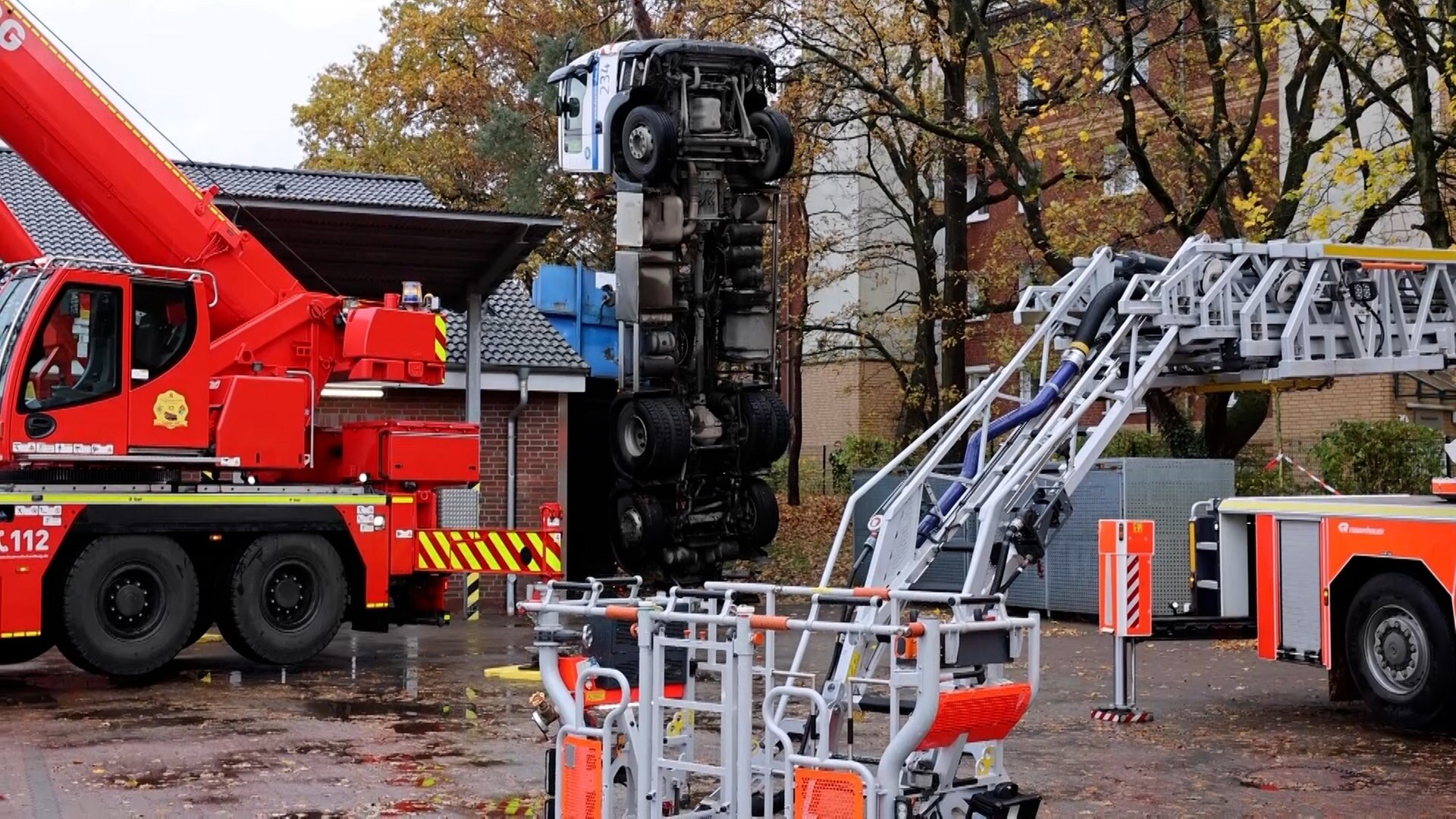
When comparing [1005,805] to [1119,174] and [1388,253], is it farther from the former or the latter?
[1119,174]

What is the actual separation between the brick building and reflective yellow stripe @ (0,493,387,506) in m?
1.46

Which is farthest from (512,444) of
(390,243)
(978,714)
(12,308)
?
(978,714)

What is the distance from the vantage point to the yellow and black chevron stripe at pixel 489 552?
1623 cm

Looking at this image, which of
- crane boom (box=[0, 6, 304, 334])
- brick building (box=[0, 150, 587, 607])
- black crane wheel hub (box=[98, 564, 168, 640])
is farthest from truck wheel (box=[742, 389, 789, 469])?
black crane wheel hub (box=[98, 564, 168, 640])

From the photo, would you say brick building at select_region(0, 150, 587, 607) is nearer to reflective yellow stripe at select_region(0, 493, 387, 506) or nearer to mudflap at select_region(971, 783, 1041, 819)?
reflective yellow stripe at select_region(0, 493, 387, 506)

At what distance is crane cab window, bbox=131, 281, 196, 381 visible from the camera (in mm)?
14750

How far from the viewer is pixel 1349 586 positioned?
12.9 m

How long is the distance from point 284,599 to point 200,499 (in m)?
1.21

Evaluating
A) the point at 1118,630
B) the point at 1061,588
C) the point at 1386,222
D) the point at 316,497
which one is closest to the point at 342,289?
the point at 316,497

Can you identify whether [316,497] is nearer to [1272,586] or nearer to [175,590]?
[175,590]

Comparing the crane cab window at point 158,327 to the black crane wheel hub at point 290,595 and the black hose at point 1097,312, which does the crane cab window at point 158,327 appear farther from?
the black hose at point 1097,312

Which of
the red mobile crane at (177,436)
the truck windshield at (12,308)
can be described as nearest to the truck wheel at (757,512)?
the red mobile crane at (177,436)

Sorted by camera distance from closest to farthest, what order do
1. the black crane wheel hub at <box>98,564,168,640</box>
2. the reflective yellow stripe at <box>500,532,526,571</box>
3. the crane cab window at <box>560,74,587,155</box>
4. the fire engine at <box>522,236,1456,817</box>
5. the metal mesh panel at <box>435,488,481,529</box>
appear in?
the fire engine at <box>522,236,1456,817</box> < the black crane wheel hub at <box>98,564,168,640</box> < the reflective yellow stripe at <box>500,532,526,571</box> < the crane cab window at <box>560,74,587,155</box> < the metal mesh panel at <box>435,488,481,529</box>

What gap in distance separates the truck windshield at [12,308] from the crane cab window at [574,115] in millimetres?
7453
